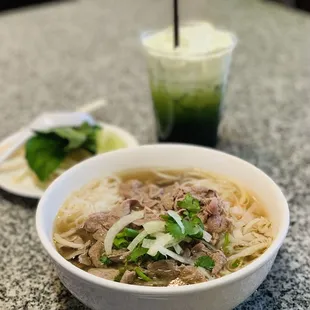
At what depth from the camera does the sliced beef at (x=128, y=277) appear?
710 millimetres

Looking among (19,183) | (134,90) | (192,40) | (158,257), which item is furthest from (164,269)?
(134,90)

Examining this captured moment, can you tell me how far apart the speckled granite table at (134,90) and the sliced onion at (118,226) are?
0.12m

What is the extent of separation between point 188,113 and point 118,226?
1.54 feet

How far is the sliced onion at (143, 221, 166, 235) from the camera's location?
0.75 metres

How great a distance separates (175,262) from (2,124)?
82 cm

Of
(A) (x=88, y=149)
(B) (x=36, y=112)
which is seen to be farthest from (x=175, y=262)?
(B) (x=36, y=112)

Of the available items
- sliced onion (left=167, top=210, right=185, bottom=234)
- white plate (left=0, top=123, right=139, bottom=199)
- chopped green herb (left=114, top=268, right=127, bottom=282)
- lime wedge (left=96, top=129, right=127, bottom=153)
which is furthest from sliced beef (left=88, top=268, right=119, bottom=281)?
lime wedge (left=96, top=129, right=127, bottom=153)

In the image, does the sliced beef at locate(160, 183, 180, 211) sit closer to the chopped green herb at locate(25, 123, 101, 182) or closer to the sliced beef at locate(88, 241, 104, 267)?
the sliced beef at locate(88, 241, 104, 267)

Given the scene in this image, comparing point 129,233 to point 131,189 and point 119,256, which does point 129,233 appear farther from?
point 131,189

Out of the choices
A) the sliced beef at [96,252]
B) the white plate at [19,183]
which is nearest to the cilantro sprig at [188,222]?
the sliced beef at [96,252]

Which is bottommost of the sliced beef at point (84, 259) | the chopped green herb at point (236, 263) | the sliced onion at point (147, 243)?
the sliced beef at point (84, 259)

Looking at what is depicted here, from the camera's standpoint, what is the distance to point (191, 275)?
71 cm

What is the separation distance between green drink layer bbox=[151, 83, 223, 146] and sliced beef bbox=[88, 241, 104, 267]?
0.48 m

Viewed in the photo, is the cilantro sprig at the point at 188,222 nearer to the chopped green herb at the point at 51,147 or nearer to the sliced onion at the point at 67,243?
the sliced onion at the point at 67,243
